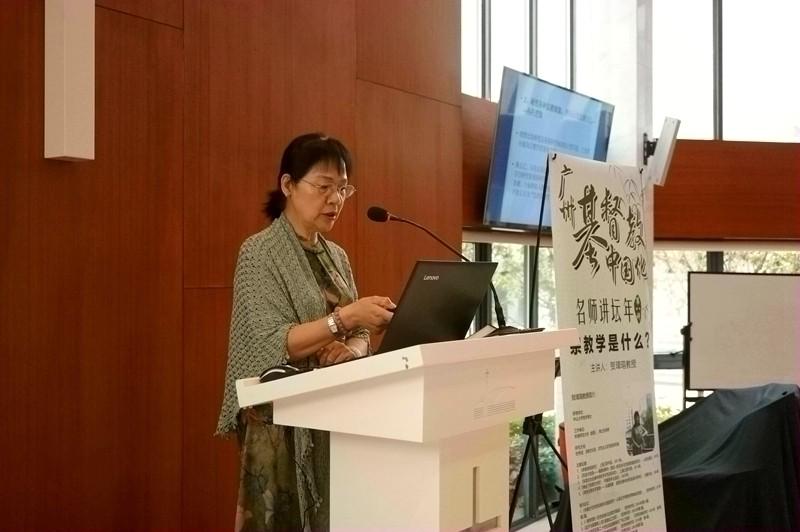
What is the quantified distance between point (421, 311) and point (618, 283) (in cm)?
164

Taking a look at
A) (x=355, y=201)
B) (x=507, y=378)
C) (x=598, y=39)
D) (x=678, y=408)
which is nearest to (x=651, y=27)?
(x=598, y=39)

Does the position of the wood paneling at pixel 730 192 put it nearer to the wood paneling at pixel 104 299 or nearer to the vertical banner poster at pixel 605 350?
the vertical banner poster at pixel 605 350

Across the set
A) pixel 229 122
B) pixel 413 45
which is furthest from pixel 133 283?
pixel 413 45

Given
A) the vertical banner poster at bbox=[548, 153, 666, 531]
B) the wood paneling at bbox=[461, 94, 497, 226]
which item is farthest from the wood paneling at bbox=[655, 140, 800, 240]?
the vertical banner poster at bbox=[548, 153, 666, 531]

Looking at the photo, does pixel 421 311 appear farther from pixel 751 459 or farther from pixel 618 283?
pixel 751 459

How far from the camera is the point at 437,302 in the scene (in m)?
1.87

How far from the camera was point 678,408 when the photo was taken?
6.30 metres

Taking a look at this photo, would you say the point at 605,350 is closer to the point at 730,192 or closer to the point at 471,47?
the point at 471,47

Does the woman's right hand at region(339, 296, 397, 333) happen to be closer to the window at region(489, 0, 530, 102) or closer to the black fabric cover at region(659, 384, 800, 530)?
the black fabric cover at region(659, 384, 800, 530)

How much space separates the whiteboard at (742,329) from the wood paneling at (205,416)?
10.7 ft

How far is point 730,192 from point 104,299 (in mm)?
A: 4709

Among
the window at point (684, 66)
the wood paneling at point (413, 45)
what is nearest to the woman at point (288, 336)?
the wood paneling at point (413, 45)

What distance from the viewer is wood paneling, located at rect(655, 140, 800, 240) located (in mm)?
6047

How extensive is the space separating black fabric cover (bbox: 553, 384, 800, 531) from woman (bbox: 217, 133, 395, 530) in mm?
1608
